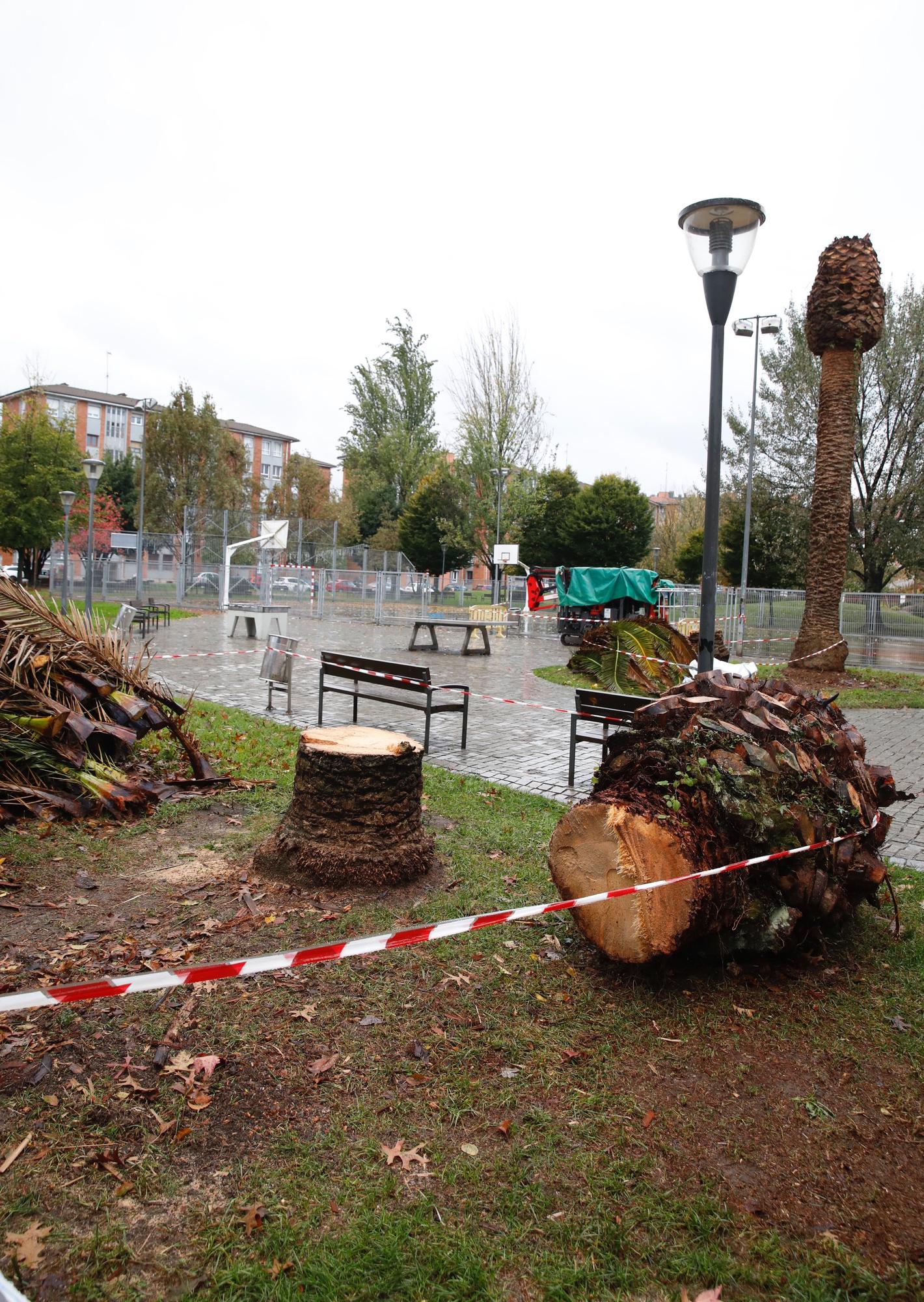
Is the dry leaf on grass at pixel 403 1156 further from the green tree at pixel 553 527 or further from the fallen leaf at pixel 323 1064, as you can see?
the green tree at pixel 553 527

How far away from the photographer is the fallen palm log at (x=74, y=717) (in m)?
5.74

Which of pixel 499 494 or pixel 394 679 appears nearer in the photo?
pixel 394 679

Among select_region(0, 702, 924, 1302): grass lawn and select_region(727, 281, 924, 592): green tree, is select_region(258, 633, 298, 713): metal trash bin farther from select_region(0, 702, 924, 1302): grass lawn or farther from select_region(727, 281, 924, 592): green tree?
select_region(727, 281, 924, 592): green tree

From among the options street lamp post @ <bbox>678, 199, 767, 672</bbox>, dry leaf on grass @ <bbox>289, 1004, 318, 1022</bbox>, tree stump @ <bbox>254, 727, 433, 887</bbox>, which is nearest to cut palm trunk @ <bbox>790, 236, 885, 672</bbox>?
street lamp post @ <bbox>678, 199, 767, 672</bbox>

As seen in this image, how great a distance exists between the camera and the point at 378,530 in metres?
57.4

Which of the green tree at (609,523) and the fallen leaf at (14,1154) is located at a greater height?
the green tree at (609,523)

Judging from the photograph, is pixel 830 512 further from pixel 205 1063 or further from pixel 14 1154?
pixel 14 1154

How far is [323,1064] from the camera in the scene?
3.04 m

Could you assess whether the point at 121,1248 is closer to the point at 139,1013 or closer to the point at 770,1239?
the point at 139,1013

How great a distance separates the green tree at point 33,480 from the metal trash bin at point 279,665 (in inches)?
1107

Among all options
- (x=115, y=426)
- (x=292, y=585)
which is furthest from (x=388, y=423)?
(x=115, y=426)

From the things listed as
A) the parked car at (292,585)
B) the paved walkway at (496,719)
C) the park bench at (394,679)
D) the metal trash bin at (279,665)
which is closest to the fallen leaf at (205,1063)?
the paved walkway at (496,719)

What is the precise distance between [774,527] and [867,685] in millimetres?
17118

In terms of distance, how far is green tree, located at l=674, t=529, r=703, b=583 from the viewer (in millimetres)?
42562
